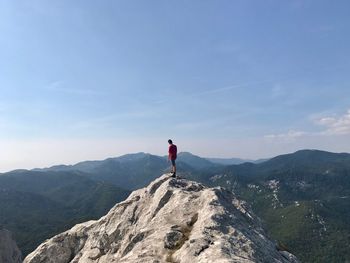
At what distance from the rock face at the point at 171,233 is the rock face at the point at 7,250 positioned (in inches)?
3232

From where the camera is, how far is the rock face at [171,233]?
23094 mm

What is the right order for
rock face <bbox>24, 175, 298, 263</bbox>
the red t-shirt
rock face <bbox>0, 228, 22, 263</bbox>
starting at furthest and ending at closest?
rock face <bbox>0, 228, 22, 263</bbox> < the red t-shirt < rock face <bbox>24, 175, 298, 263</bbox>

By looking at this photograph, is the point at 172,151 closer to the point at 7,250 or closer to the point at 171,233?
the point at 171,233

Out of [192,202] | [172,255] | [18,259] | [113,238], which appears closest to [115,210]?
[113,238]

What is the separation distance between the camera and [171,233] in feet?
85.3

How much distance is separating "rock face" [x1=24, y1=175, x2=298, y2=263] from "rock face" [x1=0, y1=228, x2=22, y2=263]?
8209cm

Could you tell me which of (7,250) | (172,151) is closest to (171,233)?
(172,151)

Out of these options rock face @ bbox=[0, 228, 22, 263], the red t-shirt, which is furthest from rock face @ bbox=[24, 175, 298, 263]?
rock face @ bbox=[0, 228, 22, 263]

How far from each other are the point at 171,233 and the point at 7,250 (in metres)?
110

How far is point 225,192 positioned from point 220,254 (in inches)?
608

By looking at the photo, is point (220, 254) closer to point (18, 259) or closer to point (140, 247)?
point (140, 247)

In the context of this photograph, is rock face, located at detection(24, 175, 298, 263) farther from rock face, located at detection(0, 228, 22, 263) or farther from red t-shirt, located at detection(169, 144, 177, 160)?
rock face, located at detection(0, 228, 22, 263)

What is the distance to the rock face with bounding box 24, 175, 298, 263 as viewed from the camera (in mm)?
23094

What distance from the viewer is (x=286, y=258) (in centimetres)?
2841
